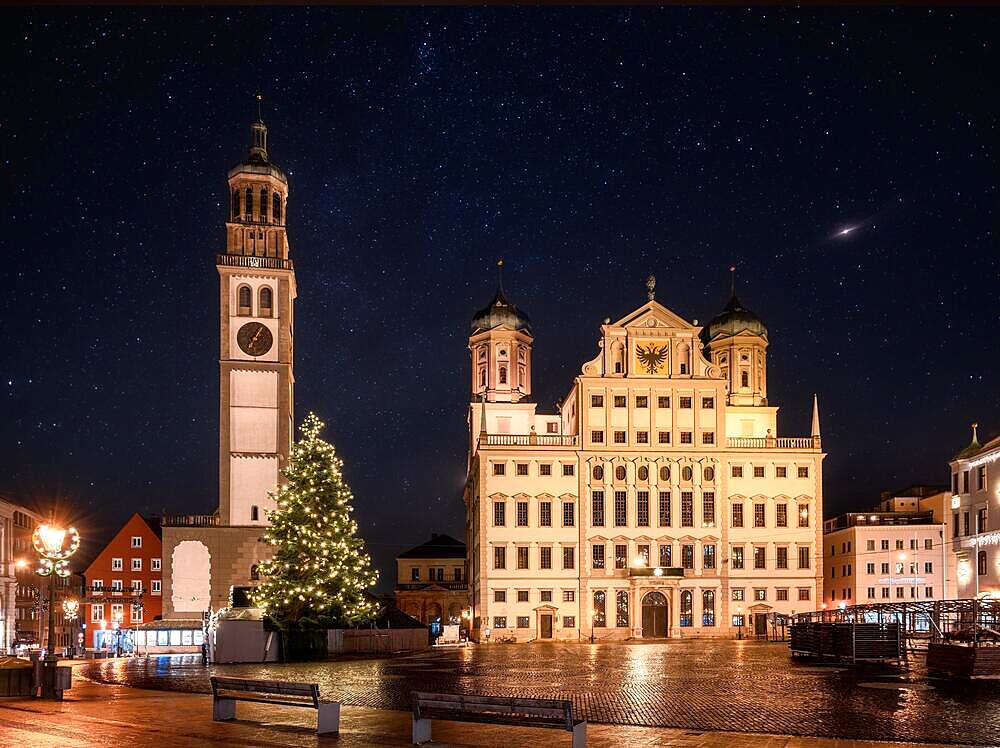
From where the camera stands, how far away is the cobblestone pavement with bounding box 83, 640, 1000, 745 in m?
18.5

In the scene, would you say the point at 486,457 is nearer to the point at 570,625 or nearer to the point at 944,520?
the point at 570,625

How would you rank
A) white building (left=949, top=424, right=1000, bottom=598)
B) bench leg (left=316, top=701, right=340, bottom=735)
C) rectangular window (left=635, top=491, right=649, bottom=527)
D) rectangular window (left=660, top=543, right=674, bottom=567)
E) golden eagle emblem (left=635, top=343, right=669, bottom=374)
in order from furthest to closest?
golden eagle emblem (left=635, top=343, right=669, bottom=374)
rectangular window (left=635, top=491, right=649, bottom=527)
rectangular window (left=660, top=543, right=674, bottom=567)
white building (left=949, top=424, right=1000, bottom=598)
bench leg (left=316, top=701, right=340, bottom=735)

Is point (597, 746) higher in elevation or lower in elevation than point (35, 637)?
higher

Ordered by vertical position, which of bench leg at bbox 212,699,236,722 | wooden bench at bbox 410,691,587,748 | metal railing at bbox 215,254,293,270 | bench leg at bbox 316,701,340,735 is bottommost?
bench leg at bbox 212,699,236,722

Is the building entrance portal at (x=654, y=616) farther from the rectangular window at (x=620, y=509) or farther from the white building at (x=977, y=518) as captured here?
the white building at (x=977, y=518)

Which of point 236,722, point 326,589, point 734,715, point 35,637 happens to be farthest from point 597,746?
point 35,637

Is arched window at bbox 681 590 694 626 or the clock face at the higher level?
the clock face

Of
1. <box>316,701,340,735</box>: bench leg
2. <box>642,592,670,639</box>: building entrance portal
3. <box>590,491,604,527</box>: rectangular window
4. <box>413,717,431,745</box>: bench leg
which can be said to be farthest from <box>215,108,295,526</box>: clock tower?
<box>413,717,431,745</box>: bench leg

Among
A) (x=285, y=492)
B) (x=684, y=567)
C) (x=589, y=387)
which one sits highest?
(x=589, y=387)

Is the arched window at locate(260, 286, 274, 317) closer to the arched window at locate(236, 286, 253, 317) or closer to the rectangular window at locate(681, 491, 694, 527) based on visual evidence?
the arched window at locate(236, 286, 253, 317)

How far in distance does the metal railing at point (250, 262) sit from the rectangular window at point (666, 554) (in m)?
29.6

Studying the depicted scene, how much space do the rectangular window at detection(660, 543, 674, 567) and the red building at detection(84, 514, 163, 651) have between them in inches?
1525

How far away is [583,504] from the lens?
76.1 metres

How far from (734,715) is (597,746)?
4.74 m
